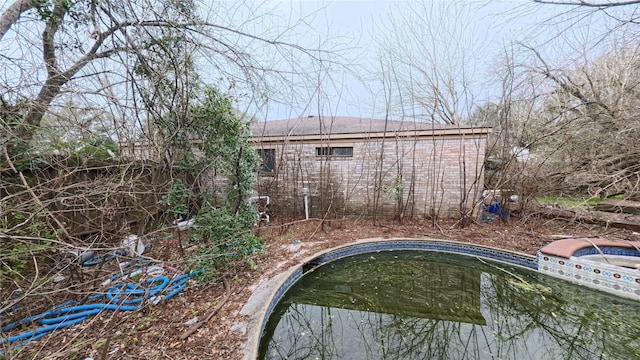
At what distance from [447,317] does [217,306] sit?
311 centimetres

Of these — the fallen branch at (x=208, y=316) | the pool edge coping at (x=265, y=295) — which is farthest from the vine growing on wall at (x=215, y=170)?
the pool edge coping at (x=265, y=295)

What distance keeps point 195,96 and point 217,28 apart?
949 millimetres

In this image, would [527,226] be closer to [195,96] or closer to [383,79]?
[383,79]

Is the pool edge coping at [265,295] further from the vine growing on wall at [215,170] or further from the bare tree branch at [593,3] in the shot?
the bare tree branch at [593,3]

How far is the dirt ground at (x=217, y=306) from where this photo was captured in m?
2.15

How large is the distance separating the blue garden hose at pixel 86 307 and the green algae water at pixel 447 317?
4.78 feet

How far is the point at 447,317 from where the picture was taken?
322 cm

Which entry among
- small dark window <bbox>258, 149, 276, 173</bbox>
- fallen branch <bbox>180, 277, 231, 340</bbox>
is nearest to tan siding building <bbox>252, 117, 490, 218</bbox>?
small dark window <bbox>258, 149, 276, 173</bbox>

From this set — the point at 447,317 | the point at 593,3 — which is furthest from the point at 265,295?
the point at 593,3

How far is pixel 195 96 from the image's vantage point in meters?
3.16

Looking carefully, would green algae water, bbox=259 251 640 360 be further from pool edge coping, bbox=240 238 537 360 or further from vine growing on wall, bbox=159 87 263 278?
vine growing on wall, bbox=159 87 263 278

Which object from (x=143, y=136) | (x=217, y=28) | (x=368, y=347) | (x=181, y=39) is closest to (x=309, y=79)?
(x=217, y=28)

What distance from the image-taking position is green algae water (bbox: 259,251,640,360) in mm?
2678

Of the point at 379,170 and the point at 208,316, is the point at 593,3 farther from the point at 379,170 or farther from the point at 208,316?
the point at 208,316
